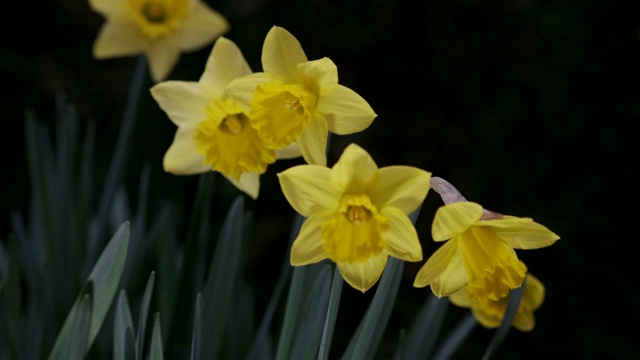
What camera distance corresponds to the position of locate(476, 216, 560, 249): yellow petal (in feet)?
2.31

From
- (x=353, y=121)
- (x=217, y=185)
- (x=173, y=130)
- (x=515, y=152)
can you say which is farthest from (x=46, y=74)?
(x=353, y=121)

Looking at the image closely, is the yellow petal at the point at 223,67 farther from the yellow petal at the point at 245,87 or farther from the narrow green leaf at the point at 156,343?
the narrow green leaf at the point at 156,343

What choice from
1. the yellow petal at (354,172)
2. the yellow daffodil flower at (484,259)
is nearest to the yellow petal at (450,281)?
the yellow daffodil flower at (484,259)

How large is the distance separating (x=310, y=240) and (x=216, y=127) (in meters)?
0.23

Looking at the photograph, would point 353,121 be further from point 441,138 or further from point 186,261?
point 441,138

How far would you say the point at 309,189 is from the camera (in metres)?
0.70

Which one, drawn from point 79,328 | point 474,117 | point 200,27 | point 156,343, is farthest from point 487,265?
point 474,117

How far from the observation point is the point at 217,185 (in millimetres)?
1962

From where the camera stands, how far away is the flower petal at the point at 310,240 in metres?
0.71

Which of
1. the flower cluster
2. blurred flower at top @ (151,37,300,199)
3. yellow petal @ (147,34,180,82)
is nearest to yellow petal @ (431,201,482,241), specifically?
the flower cluster

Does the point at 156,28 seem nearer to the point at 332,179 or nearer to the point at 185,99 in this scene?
the point at 185,99

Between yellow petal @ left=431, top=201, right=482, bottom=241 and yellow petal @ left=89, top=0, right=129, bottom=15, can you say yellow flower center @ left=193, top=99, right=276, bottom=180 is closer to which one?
yellow petal @ left=431, top=201, right=482, bottom=241

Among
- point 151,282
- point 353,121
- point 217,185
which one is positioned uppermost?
point 353,121

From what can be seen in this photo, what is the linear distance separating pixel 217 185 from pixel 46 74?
1.83 feet
